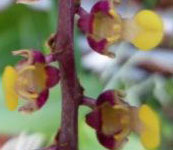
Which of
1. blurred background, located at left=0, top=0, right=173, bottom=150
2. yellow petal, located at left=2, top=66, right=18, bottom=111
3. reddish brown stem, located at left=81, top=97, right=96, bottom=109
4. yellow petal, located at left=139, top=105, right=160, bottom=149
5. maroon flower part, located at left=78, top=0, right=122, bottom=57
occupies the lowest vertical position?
blurred background, located at left=0, top=0, right=173, bottom=150

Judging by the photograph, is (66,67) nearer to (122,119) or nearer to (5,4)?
(122,119)

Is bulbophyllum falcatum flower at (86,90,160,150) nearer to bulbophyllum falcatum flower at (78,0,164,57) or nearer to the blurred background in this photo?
bulbophyllum falcatum flower at (78,0,164,57)

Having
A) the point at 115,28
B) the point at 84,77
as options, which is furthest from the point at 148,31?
the point at 84,77

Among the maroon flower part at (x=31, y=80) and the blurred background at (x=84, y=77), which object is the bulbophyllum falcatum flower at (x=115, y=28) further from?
the blurred background at (x=84, y=77)

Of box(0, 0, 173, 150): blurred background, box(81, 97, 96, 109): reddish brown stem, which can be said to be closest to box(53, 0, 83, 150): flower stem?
box(81, 97, 96, 109): reddish brown stem

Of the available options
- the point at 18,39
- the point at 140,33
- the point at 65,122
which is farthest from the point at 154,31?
the point at 18,39

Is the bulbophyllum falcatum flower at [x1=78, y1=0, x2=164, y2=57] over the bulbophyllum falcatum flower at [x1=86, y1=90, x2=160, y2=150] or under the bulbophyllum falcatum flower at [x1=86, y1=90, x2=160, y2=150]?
over

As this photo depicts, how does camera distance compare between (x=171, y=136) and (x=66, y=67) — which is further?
(x=171, y=136)
